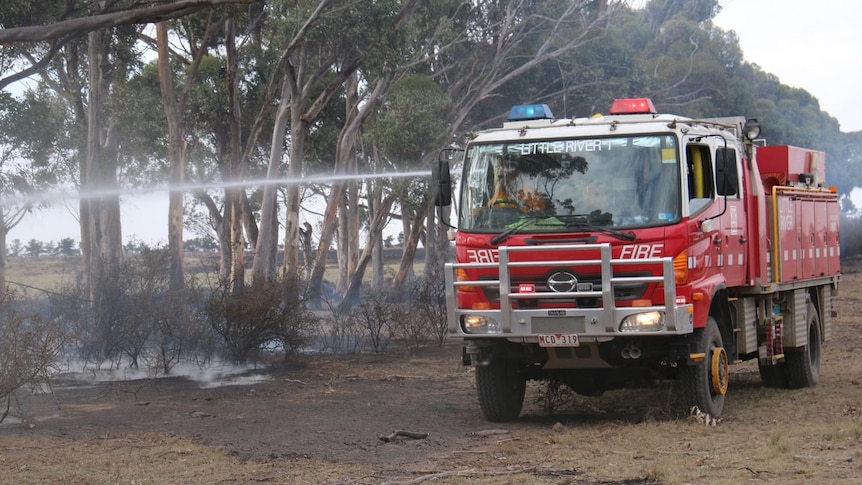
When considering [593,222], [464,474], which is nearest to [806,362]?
[593,222]

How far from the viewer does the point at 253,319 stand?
54.3 ft

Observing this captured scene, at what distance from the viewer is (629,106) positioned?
10695 millimetres

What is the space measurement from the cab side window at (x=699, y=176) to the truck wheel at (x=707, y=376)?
3.70 ft

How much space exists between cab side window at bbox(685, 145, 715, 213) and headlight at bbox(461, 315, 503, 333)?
76.1 inches

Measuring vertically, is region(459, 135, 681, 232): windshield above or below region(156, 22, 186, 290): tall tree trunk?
below

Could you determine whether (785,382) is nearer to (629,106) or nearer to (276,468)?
(629,106)

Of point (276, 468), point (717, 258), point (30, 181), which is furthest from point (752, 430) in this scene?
point (30, 181)

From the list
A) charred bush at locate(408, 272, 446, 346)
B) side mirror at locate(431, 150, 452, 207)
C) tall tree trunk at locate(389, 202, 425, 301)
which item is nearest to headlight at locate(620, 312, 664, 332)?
side mirror at locate(431, 150, 452, 207)

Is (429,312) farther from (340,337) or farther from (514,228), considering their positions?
(514,228)

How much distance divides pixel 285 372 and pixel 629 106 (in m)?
7.35

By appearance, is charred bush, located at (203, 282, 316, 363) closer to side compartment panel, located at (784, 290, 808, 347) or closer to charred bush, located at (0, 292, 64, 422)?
charred bush, located at (0, 292, 64, 422)

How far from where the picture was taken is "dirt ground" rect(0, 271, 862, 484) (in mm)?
8289

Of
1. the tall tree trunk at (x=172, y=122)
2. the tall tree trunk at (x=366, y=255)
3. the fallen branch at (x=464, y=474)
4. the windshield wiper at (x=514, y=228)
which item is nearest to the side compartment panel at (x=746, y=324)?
the windshield wiper at (x=514, y=228)

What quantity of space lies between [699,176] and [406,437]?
3.39m
